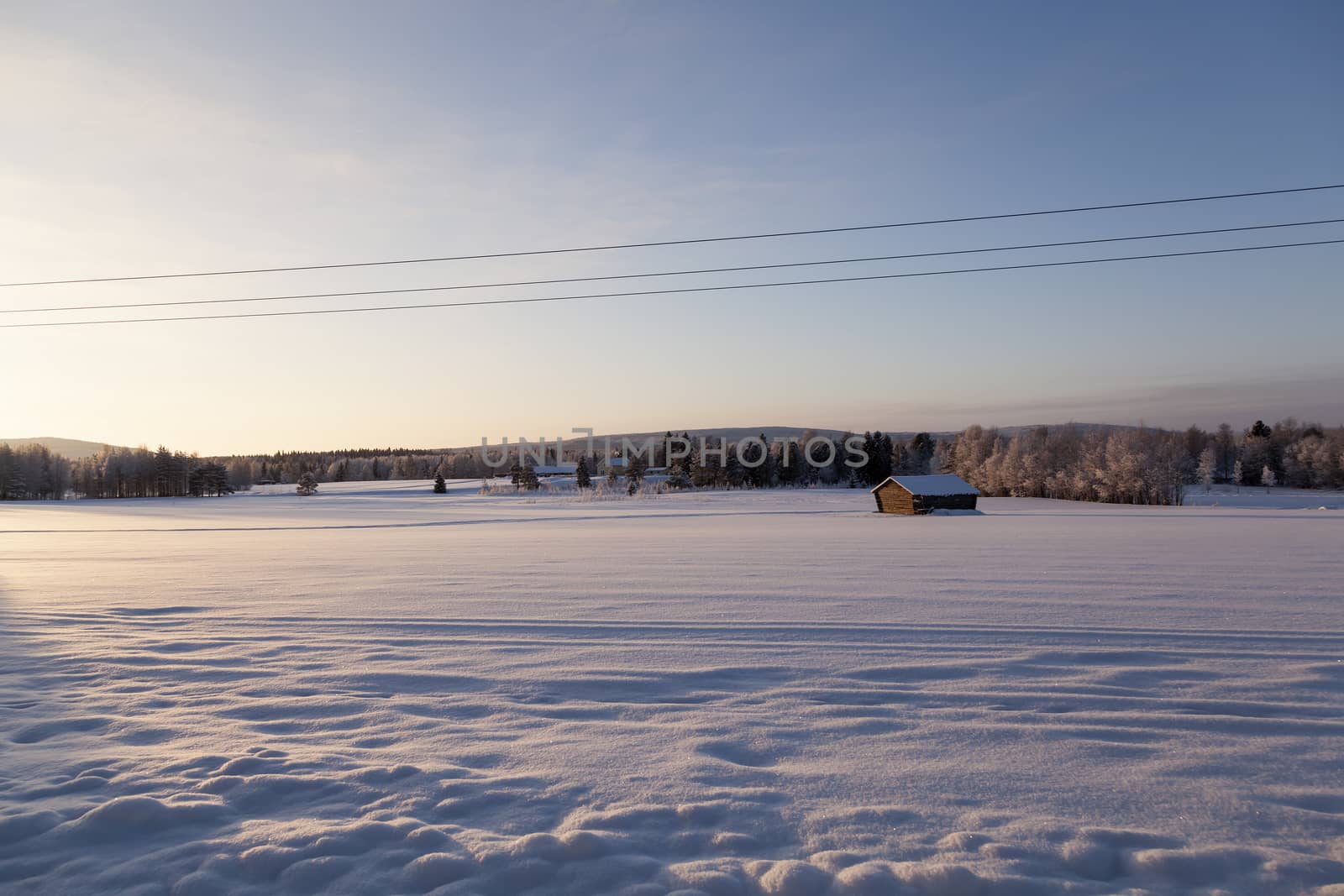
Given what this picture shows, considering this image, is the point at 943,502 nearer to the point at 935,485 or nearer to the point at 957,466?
the point at 935,485

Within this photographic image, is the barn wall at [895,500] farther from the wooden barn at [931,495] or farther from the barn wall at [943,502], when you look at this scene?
the barn wall at [943,502]

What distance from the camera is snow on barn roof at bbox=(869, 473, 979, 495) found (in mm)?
36406

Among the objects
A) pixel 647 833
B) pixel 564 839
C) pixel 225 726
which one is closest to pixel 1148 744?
pixel 647 833

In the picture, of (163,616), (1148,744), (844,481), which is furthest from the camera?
(844,481)

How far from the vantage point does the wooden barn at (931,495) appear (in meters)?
36.2

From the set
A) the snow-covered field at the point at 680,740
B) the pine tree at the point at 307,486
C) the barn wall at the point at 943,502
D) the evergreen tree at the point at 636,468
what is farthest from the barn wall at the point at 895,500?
the pine tree at the point at 307,486

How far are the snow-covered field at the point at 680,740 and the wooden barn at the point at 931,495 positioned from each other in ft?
87.6

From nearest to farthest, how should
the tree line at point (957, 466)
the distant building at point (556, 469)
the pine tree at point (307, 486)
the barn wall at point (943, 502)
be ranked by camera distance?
the barn wall at point (943, 502), the tree line at point (957, 466), the pine tree at point (307, 486), the distant building at point (556, 469)

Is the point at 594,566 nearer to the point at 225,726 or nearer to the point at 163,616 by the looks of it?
the point at 163,616

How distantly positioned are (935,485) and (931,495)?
79 centimetres

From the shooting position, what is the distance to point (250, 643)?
6703 mm

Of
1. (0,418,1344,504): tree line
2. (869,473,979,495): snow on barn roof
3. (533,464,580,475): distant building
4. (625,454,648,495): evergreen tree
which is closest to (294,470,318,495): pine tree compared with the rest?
(0,418,1344,504): tree line

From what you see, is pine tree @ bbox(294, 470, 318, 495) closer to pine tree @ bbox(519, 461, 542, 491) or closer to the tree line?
the tree line

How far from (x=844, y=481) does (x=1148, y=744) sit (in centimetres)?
10111
